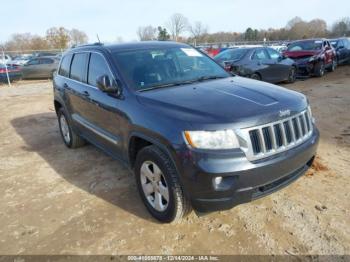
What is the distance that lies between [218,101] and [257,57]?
25.3ft

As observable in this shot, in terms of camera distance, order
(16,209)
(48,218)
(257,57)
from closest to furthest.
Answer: (48,218)
(16,209)
(257,57)

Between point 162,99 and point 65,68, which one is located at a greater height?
point 65,68

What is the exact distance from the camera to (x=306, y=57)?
1237 cm

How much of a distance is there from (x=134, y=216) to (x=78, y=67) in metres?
2.61

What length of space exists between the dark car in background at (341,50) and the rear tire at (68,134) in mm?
15013

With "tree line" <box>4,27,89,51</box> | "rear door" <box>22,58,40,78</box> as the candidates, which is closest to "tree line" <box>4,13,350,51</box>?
"tree line" <box>4,27,89,51</box>

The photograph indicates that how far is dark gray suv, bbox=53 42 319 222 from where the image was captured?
2539 millimetres

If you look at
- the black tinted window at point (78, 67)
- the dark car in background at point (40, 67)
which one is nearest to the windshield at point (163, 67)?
the black tinted window at point (78, 67)

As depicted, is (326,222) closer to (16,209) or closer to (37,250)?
(37,250)

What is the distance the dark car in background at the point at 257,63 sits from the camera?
31.4 ft

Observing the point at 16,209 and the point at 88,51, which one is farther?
the point at 88,51

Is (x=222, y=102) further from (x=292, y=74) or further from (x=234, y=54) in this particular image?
(x=292, y=74)

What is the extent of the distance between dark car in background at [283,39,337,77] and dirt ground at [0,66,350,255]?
8.04 metres

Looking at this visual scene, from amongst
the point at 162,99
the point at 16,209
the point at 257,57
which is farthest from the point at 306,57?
the point at 16,209
